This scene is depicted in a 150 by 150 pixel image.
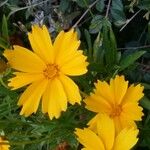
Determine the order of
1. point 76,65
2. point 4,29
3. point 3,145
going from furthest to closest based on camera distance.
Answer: point 4,29 < point 3,145 < point 76,65

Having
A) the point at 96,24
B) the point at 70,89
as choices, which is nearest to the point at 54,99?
the point at 70,89

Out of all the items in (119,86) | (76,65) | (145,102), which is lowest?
(145,102)

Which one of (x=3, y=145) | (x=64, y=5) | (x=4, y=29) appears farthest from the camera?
(x=64, y=5)

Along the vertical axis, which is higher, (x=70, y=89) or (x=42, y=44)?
(x=42, y=44)

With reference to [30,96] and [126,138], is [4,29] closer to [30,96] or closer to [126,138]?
[30,96]

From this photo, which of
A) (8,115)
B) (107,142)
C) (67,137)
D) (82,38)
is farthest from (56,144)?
(82,38)

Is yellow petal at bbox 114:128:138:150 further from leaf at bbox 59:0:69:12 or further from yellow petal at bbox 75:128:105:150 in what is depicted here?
leaf at bbox 59:0:69:12

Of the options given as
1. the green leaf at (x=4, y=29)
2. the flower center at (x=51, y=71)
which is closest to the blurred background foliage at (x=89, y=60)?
the green leaf at (x=4, y=29)

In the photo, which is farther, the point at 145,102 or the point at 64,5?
the point at 64,5
